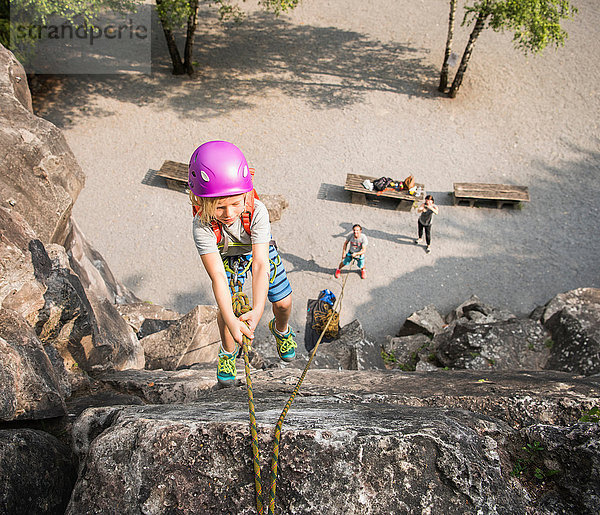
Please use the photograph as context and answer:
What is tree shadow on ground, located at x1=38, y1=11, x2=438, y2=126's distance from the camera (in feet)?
55.7

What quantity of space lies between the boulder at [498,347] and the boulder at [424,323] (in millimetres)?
1587

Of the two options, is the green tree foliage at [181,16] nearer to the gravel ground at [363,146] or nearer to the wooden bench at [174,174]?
the gravel ground at [363,146]

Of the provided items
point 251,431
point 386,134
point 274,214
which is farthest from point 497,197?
point 251,431

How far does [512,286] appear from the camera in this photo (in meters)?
11.5

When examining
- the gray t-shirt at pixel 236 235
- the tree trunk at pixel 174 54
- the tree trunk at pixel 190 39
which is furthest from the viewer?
the tree trunk at pixel 174 54

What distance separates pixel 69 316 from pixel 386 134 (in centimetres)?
1266

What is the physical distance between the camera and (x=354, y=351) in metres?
8.20

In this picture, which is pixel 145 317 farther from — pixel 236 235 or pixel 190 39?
pixel 190 39

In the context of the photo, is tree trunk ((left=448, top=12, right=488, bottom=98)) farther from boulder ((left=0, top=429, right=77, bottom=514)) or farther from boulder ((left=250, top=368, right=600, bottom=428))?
boulder ((left=0, top=429, right=77, bottom=514))

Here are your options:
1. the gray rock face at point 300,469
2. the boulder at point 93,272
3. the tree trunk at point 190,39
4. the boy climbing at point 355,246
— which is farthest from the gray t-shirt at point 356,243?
the tree trunk at point 190,39

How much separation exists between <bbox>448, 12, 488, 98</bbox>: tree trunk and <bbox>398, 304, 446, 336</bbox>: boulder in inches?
378

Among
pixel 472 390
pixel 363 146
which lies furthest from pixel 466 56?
pixel 472 390

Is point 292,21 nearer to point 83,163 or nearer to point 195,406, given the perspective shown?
point 83,163

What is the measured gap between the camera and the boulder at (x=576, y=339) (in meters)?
7.20
